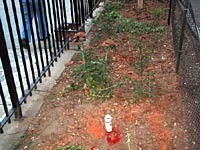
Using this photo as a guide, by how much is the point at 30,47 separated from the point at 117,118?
2.04 meters

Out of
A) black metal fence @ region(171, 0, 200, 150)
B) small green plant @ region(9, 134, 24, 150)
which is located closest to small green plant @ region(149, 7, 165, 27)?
black metal fence @ region(171, 0, 200, 150)

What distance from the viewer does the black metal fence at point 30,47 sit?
8.86 feet

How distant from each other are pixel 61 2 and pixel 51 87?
1.12 meters

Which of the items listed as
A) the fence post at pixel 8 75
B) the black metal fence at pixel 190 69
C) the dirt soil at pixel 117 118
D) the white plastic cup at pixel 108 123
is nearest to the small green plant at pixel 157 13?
the dirt soil at pixel 117 118

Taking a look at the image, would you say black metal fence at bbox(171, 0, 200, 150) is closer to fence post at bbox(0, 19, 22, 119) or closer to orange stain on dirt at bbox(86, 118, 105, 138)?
orange stain on dirt at bbox(86, 118, 105, 138)

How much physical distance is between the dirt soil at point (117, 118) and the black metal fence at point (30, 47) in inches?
10.0

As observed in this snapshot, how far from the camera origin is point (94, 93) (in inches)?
130

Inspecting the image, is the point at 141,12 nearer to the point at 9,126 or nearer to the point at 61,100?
the point at 61,100

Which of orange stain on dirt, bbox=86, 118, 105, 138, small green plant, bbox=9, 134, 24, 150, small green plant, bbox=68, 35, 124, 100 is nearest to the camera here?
small green plant, bbox=9, 134, 24, 150

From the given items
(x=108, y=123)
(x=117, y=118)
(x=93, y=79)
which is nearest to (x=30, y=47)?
(x=93, y=79)

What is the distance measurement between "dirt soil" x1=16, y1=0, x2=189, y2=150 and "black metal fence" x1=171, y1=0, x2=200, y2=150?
0.36 ft

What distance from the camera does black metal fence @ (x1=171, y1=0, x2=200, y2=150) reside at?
8.21 feet

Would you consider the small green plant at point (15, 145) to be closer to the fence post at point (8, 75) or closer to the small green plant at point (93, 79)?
the fence post at point (8, 75)

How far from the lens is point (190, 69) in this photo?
3.06 meters
